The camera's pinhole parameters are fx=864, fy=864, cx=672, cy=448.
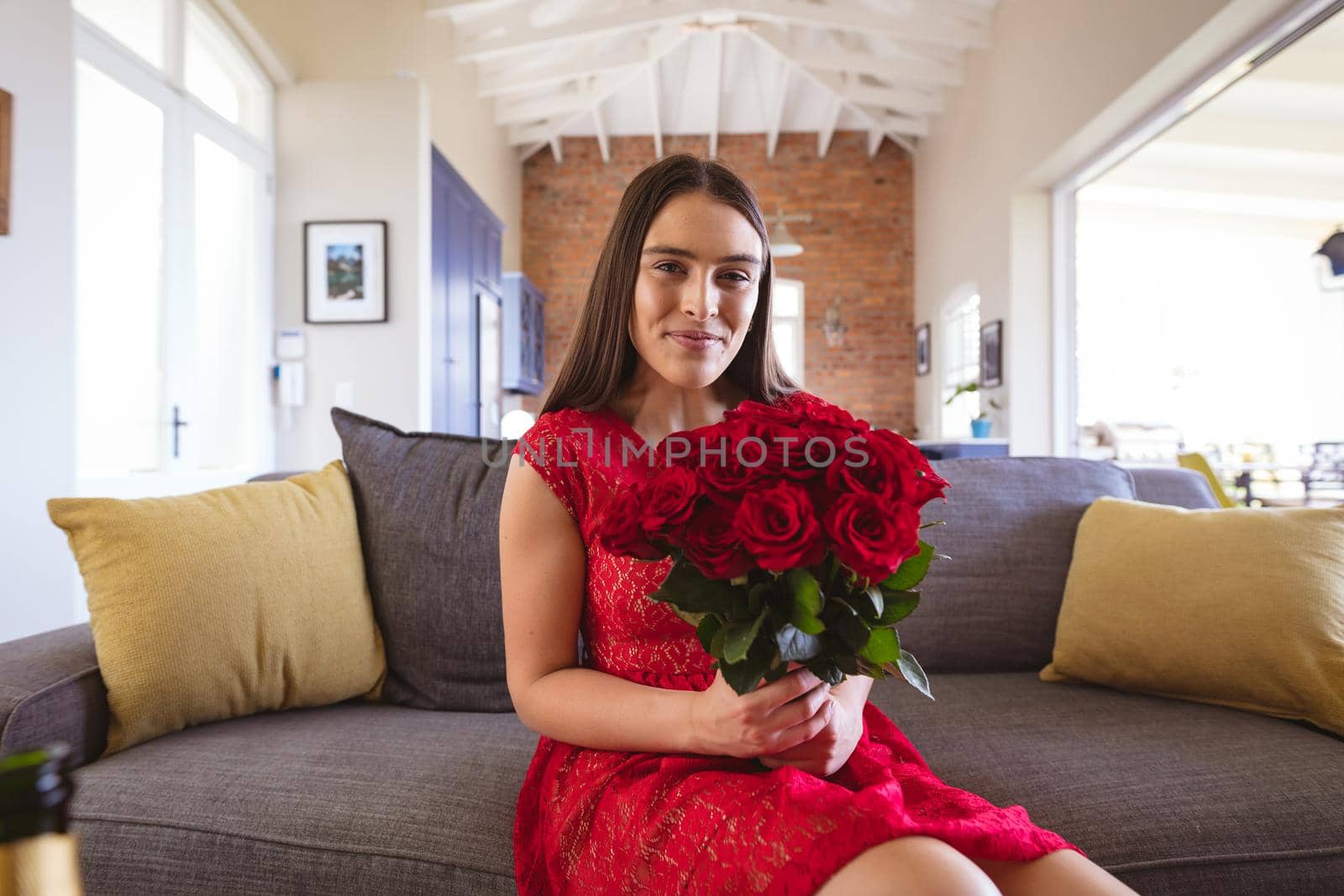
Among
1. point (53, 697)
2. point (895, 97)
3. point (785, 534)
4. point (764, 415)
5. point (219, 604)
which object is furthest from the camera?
point (895, 97)

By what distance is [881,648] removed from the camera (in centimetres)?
81

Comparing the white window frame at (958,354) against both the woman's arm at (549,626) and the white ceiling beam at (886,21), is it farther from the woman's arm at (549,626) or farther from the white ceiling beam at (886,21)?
the woman's arm at (549,626)

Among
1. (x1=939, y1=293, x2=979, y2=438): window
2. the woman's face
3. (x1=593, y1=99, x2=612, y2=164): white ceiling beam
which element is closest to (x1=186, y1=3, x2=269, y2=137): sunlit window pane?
the woman's face

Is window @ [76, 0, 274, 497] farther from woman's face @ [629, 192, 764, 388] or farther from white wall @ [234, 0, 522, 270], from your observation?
woman's face @ [629, 192, 764, 388]

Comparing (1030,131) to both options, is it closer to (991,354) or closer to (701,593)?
(991,354)

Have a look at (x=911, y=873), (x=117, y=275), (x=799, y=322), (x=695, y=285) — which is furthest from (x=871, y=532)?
(x=799, y=322)

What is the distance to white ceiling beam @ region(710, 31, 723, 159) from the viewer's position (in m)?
7.38

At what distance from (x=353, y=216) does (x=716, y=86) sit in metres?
4.37

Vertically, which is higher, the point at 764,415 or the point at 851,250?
the point at 851,250

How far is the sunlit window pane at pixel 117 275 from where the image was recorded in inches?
126

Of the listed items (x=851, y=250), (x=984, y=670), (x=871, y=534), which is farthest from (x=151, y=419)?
(x=851, y=250)

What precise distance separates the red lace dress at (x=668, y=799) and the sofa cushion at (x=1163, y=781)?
0.32 metres

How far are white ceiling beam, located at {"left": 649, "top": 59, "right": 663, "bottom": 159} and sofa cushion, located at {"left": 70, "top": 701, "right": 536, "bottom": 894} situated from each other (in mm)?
7011

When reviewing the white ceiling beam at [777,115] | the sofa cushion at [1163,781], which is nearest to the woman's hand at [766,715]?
the sofa cushion at [1163,781]
